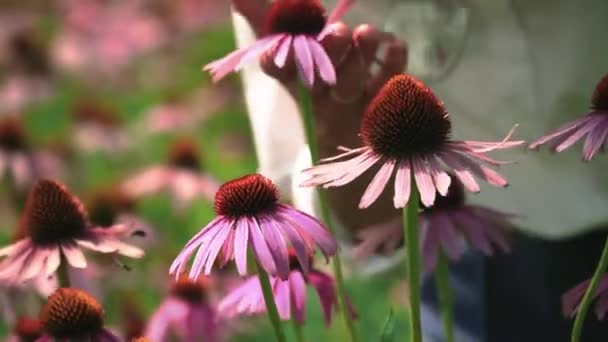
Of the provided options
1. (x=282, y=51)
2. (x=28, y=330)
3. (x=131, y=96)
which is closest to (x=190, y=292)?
(x=28, y=330)

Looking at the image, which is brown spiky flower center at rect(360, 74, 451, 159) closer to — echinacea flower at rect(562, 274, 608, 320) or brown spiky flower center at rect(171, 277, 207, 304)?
echinacea flower at rect(562, 274, 608, 320)

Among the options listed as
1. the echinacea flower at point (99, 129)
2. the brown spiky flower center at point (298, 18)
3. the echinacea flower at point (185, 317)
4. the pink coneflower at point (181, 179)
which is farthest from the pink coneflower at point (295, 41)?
the echinacea flower at point (99, 129)

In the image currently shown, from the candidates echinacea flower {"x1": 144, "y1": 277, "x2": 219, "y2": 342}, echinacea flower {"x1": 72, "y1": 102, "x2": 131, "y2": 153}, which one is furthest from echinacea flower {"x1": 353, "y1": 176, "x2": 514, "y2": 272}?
echinacea flower {"x1": 72, "y1": 102, "x2": 131, "y2": 153}

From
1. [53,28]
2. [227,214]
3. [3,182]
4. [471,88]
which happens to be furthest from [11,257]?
[53,28]

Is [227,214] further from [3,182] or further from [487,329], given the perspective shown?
[3,182]

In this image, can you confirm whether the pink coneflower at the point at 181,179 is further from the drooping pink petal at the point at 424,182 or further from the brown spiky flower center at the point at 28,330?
the drooping pink petal at the point at 424,182
